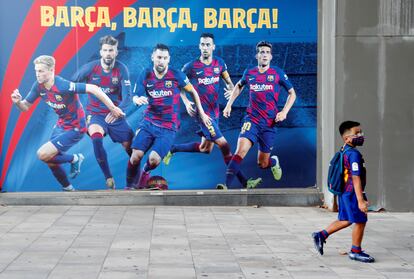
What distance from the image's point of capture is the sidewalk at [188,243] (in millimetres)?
7805

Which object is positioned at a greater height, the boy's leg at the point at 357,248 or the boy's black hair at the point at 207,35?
the boy's black hair at the point at 207,35

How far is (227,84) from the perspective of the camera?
13094 mm

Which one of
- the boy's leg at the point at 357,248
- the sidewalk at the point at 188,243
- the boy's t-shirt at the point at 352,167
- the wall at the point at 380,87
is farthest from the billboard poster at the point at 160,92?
the boy's leg at the point at 357,248

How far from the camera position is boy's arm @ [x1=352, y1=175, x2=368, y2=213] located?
8.33 metres

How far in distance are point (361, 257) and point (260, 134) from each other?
5.08 metres

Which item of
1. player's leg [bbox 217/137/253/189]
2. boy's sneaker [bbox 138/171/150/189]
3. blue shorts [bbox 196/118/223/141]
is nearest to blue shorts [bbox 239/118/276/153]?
player's leg [bbox 217/137/253/189]

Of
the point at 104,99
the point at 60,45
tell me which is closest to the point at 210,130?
the point at 104,99

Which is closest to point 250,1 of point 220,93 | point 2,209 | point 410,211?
point 220,93

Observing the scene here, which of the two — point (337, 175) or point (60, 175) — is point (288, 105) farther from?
point (337, 175)

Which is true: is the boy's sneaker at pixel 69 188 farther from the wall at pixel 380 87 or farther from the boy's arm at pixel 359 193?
the boy's arm at pixel 359 193

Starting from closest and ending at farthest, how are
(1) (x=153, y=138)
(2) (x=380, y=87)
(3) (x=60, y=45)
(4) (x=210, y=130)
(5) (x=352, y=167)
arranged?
1. (5) (x=352, y=167)
2. (2) (x=380, y=87)
3. (3) (x=60, y=45)
4. (1) (x=153, y=138)
5. (4) (x=210, y=130)

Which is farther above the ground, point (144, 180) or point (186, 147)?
point (186, 147)

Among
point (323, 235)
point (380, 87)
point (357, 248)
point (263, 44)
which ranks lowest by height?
point (357, 248)

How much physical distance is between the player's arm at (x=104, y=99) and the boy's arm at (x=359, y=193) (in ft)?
18.5
